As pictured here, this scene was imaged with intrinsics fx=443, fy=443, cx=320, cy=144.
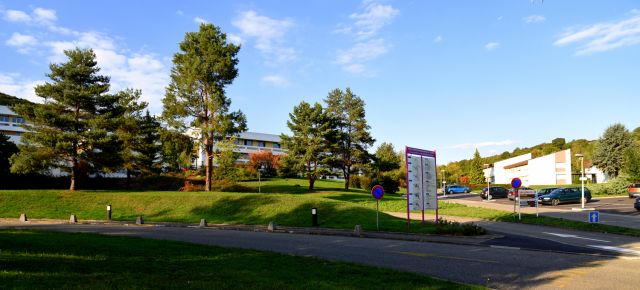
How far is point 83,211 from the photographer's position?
31203 mm

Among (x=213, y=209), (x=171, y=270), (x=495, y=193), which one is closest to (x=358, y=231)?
(x=171, y=270)

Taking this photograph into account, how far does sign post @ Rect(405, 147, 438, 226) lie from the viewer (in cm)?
2052

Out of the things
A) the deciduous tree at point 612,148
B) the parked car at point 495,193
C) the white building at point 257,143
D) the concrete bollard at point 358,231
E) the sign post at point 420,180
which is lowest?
the concrete bollard at point 358,231

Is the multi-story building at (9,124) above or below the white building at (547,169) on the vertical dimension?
above

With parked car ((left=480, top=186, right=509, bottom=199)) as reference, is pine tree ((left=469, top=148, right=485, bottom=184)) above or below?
above

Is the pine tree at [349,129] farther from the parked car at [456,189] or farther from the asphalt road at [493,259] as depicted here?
the asphalt road at [493,259]

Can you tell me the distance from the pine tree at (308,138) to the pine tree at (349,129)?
2768 millimetres

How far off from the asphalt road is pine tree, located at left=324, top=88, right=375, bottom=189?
125 feet

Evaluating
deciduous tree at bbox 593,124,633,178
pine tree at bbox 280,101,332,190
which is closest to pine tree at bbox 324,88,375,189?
pine tree at bbox 280,101,332,190

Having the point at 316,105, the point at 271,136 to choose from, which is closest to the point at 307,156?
the point at 316,105

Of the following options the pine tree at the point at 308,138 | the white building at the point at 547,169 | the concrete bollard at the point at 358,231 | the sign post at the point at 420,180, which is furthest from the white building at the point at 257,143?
the concrete bollard at the point at 358,231

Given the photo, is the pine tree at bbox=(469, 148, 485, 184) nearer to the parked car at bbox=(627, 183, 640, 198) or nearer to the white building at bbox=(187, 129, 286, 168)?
the white building at bbox=(187, 129, 286, 168)

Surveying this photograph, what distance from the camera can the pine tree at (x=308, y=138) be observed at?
5084 cm

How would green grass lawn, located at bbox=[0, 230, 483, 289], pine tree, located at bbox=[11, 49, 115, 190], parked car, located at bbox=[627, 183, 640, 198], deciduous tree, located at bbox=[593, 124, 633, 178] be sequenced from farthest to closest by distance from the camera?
deciduous tree, located at bbox=[593, 124, 633, 178] → parked car, located at bbox=[627, 183, 640, 198] → pine tree, located at bbox=[11, 49, 115, 190] → green grass lawn, located at bbox=[0, 230, 483, 289]
